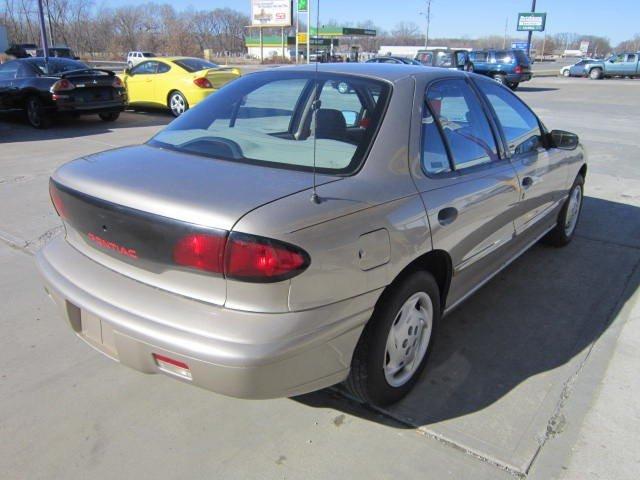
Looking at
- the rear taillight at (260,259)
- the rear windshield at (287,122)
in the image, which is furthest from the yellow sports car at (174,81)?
the rear taillight at (260,259)

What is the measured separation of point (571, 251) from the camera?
474 cm

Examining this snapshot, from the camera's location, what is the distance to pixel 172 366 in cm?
203

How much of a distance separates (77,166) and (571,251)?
4064 mm

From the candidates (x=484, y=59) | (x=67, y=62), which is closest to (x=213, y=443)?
(x=67, y=62)

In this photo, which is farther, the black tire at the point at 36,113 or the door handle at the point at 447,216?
the black tire at the point at 36,113

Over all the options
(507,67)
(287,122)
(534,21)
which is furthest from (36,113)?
(534,21)

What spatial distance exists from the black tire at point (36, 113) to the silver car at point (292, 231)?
9216 mm

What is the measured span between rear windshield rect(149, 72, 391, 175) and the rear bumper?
71cm

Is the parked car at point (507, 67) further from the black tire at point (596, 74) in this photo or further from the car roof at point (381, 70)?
the car roof at point (381, 70)

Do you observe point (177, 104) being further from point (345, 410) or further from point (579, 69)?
point (579, 69)

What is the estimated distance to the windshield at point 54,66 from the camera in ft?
36.3

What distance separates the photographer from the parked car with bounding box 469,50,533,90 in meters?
24.4

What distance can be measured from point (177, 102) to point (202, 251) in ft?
37.4

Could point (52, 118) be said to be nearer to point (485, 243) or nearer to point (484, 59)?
point (485, 243)
